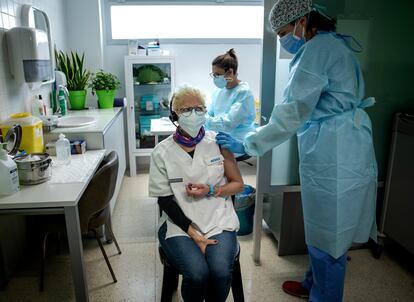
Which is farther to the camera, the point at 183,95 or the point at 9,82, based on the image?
the point at 9,82

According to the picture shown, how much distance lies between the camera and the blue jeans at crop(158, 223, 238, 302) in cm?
143

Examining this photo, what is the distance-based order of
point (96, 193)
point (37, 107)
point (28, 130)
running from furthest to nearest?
point (37, 107)
point (28, 130)
point (96, 193)

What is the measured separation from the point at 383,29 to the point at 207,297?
1903 millimetres

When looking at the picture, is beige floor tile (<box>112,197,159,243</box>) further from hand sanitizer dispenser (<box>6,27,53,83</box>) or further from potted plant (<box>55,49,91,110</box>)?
hand sanitizer dispenser (<box>6,27,53,83</box>)

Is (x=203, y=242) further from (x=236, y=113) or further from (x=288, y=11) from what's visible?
(x=236, y=113)

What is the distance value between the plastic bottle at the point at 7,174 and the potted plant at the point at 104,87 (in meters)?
2.01

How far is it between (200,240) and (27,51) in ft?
5.59

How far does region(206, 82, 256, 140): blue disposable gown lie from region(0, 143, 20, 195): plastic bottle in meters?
1.50

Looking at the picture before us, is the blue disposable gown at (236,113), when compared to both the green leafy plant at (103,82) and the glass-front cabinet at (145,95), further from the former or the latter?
the green leafy plant at (103,82)

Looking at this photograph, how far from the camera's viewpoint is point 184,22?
4082mm

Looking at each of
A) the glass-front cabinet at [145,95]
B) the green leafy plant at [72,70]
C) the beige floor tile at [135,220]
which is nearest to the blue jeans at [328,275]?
the beige floor tile at [135,220]

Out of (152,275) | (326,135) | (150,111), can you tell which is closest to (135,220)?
(152,275)

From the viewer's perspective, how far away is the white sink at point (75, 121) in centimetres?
258

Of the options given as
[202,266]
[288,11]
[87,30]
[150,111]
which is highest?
[87,30]
